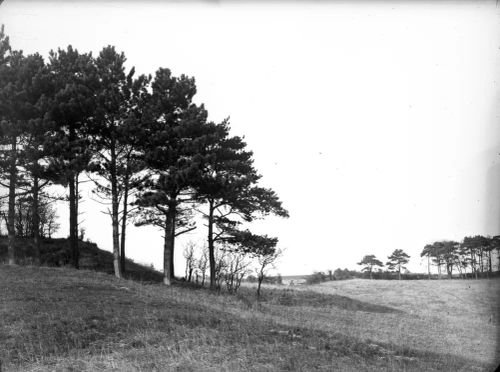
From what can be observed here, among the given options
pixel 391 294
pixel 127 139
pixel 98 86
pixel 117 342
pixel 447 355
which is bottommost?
pixel 391 294

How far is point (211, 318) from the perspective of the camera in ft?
45.9

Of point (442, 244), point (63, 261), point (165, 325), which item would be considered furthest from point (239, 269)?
point (442, 244)

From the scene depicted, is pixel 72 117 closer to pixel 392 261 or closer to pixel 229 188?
pixel 229 188


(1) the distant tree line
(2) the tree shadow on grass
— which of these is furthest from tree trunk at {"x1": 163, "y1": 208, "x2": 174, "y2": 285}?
(1) the distant tree line

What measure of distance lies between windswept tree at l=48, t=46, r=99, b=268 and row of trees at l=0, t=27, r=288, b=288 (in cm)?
6

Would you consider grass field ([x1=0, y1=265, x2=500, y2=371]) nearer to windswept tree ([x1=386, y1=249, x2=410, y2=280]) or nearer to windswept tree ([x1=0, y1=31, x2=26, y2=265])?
windswept tree ([x1=0, y1=31, x2=26, y2=265])

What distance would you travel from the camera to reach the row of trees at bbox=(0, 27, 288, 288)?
906 inches

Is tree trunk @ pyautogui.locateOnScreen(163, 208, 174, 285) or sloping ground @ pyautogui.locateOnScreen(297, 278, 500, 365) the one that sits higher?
tree trunk @ pyautogui.locateOnScreen(163, 208, 174, 285)

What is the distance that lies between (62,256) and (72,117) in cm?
993

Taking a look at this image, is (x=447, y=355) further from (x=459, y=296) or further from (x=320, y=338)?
(x=459, y=296)

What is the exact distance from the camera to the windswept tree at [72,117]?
2331 cm

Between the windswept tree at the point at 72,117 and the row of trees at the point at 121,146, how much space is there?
6 cm

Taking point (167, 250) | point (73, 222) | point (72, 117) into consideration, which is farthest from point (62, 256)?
point (72, 117)

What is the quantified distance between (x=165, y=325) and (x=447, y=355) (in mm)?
8444
